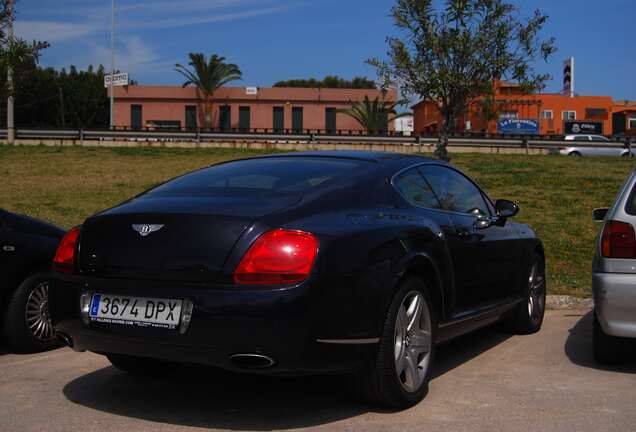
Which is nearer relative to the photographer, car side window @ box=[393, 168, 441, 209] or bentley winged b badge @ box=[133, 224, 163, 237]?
bentley winged b badge @ box=[133, 224, 163, 237]

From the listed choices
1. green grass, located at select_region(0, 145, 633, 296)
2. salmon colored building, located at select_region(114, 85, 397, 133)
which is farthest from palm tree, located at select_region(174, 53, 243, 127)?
green grass, located at select_region(0, 145, 633, 296)

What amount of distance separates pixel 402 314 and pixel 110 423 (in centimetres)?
165

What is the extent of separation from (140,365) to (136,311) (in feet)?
4.05

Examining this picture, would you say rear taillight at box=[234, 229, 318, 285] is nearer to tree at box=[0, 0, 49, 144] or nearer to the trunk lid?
the trunk lid

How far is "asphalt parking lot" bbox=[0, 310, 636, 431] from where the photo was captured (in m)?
4.32

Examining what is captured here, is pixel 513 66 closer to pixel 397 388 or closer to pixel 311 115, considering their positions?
pixel 397 388

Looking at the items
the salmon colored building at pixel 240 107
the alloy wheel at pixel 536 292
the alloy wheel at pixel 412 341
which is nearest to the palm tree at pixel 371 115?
the salmon colored building at pixel 240 107

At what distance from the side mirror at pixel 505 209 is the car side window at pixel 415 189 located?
106 centimetres

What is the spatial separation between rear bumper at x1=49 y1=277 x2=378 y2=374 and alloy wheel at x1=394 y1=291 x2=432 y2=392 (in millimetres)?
341

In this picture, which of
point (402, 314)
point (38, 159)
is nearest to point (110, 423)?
point (402, 314)

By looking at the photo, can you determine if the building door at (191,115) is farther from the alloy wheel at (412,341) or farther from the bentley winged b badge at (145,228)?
the bentley winged b badge at (145,228)

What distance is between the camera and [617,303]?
5.25m

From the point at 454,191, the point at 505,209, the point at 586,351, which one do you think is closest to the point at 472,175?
the point at 505,209

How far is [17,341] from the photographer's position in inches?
239
